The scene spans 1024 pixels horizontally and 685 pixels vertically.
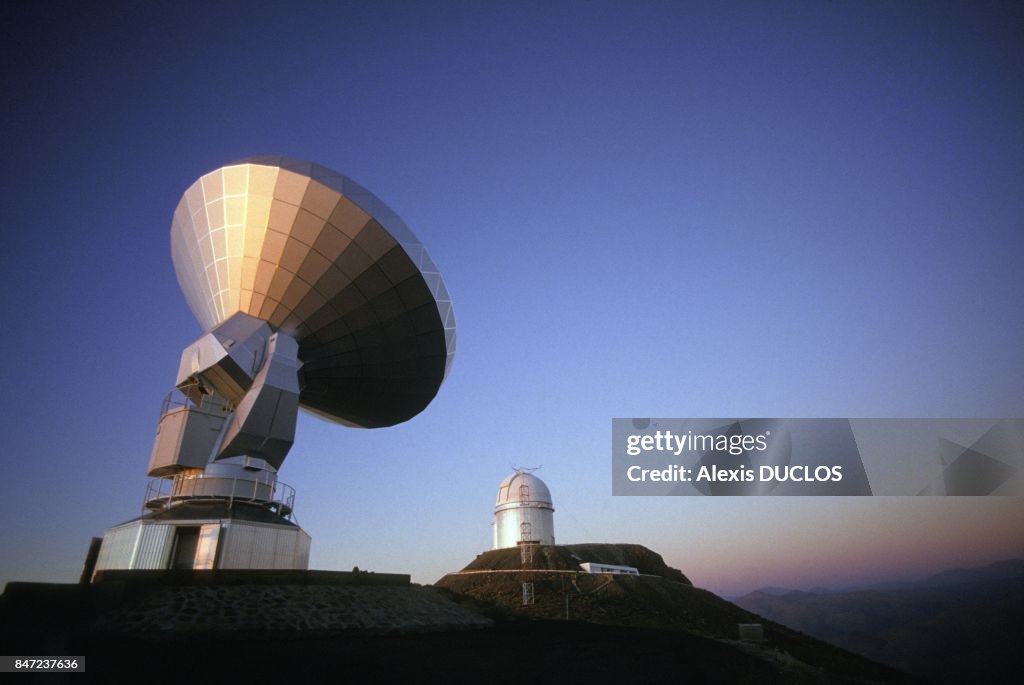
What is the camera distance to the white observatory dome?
150 feet

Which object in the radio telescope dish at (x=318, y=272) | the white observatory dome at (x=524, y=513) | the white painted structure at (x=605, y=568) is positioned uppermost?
the radio telescope dish at (x=318, y=272)

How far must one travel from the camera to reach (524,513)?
46.5 meters

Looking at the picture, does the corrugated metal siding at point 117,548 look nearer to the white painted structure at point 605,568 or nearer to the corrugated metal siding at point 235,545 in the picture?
the corrugated metal siding at point 235,545

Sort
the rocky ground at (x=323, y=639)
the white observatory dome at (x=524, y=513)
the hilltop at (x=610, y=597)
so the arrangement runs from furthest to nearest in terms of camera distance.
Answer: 1. the white observatory dome at (x=524, y=513)
2. the hilltop at (x=610, y=597)
3. the rocky ground at (x=323, y=639)

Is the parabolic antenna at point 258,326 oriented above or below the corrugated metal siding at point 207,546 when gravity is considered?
above

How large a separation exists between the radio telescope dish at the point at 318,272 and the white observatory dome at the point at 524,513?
85.0ft

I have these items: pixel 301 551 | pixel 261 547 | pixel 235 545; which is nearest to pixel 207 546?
pixel 235 545

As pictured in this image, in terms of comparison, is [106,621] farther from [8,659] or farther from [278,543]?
[278,543]

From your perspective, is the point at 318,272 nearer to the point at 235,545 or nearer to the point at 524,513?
the point at 235,545

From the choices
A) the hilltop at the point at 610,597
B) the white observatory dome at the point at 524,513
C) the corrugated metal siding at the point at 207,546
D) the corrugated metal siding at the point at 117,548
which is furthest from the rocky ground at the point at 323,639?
the white observatory dome at the point at 524,513

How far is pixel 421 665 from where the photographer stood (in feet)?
34.3

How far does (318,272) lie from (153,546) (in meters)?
10.8

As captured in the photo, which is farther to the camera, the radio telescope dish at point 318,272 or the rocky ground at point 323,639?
the radio telescope dish at point 318,272

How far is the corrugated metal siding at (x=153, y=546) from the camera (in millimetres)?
18202
